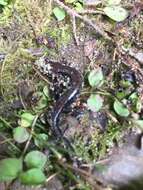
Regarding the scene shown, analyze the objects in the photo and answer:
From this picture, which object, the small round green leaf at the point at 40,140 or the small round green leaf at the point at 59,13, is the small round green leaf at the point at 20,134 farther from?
the small round green leaf at the point at 59,13

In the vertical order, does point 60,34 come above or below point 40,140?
above

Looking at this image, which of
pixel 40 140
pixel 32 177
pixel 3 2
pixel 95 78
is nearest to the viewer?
pixel 32 177

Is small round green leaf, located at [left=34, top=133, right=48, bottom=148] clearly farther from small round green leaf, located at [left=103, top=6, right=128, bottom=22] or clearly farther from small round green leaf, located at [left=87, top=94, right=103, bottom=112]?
small round green leaf, located at [left=103, top=6, right=128, bottom=22]

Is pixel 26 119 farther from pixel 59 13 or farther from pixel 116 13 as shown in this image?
pixel 116 13

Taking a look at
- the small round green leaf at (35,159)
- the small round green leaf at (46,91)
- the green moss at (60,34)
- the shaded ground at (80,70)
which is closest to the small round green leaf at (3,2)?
the shaded ground at (80,70)

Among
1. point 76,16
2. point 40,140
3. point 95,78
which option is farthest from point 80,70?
point 40,140

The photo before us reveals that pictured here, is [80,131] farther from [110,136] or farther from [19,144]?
[19,144]

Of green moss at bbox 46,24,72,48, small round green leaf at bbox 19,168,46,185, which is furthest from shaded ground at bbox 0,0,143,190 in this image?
small round green leaf at bbox 19,168,46,185
